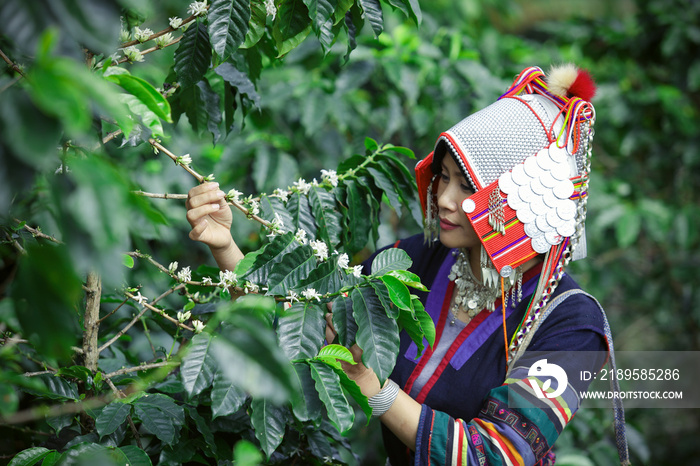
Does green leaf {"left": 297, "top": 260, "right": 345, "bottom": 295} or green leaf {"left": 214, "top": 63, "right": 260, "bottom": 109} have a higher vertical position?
green leaf {"left": 214, "top": 63, "right": 260, "bottom": 109}

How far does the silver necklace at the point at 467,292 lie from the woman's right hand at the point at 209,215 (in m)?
0.56

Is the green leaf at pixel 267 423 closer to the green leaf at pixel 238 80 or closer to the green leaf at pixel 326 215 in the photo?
the green leaf at pixel 326 215

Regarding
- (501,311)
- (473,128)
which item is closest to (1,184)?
(473,128)

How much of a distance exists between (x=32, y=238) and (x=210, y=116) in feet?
1.46

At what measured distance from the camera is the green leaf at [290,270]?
3.03 ft

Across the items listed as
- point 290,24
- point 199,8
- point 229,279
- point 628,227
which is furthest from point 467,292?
point 628,227

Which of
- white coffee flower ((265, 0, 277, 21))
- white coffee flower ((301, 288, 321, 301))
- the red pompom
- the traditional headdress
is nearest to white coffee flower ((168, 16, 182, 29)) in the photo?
white coffee flower ((265, 0, 277, 21))

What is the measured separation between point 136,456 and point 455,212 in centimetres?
80

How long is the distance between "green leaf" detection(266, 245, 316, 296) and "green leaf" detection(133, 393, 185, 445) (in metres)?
0.24

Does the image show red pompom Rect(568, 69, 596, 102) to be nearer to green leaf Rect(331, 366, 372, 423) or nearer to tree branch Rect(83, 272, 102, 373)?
green leaf Rect(331, 366, 372, 423)

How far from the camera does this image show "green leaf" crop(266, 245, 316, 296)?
92 cm

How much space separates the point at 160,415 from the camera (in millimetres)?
898

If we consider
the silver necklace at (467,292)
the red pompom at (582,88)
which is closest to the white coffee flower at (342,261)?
the silver necklace at (467,292)

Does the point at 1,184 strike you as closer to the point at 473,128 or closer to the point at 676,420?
the point at 473,128
